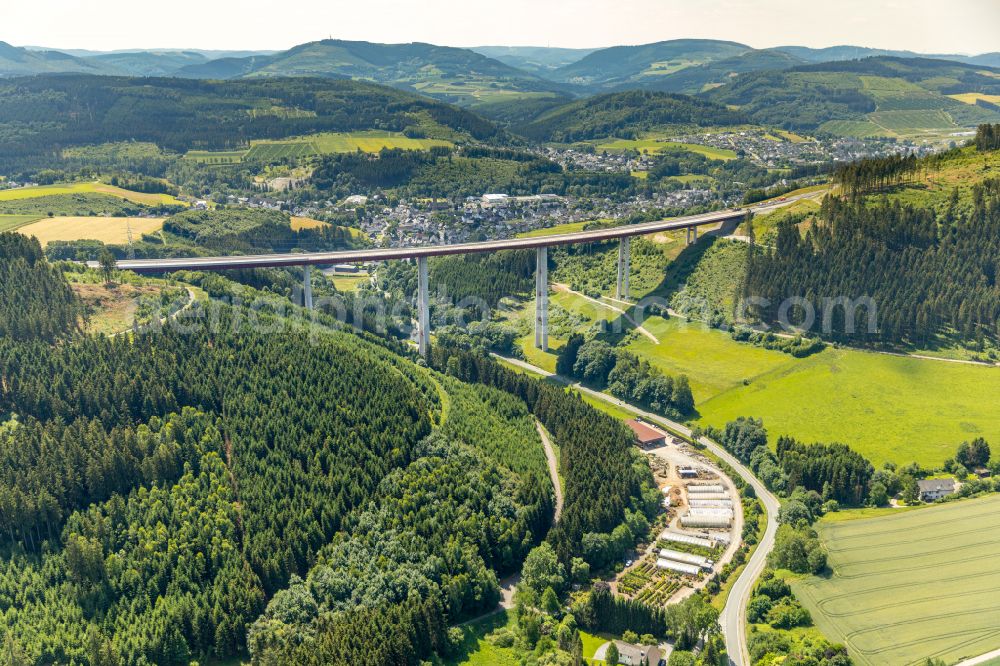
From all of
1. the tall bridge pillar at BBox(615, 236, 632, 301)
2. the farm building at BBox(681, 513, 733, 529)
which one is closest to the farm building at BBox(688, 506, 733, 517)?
the farm building at BBox(681, 513, 733, 529)

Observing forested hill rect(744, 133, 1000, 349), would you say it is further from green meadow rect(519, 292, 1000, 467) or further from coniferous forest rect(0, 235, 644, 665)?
coniferous forest rect(0, 235, 644, 665)

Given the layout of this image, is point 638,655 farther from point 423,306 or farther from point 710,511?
point 423,306

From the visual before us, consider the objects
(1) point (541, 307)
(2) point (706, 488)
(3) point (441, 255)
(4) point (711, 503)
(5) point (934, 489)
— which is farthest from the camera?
(1) point (541, 307)

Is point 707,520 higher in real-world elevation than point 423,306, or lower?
lower

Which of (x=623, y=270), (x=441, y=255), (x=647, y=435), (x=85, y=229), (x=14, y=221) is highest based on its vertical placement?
(x=441, y=255)

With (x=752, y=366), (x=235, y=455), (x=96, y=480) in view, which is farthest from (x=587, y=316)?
(x=96, y=480)

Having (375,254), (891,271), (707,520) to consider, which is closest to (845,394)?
(891,271)
